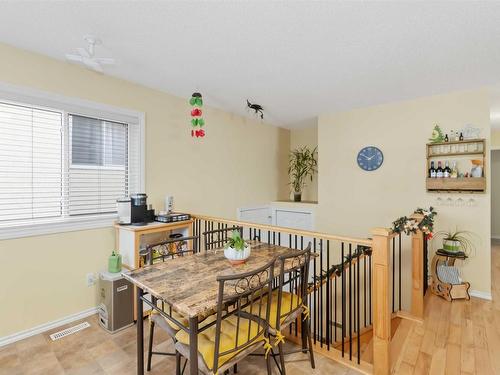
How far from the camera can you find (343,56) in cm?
243

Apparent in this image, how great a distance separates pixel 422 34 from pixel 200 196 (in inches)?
122

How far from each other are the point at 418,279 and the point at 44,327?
3.76m

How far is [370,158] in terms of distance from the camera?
4012mm

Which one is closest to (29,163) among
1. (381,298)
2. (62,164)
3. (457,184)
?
(62,164)

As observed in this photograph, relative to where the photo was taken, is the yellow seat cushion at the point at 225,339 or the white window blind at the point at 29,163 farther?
the white window blind at the point at 29,163

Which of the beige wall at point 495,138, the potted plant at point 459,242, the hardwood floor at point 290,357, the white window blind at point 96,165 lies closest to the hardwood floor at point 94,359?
the hardwood floor at point 290,357

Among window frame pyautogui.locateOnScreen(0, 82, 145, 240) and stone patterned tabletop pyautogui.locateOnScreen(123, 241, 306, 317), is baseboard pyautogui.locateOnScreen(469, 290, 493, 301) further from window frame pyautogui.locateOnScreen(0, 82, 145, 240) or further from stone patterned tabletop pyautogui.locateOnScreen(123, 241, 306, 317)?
window frame pyautogui.locateOnScreen(0, 82, 145, 240)

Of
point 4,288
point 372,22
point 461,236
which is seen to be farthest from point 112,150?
point 461,236

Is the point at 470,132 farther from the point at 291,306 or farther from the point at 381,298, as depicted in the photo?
the point at 291,306

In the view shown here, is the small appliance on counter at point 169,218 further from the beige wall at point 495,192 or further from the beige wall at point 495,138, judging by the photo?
the beige wall at point 495,192

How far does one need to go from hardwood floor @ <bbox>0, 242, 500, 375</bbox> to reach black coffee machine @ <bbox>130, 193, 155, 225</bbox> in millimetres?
1077

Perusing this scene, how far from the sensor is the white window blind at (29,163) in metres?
2.30

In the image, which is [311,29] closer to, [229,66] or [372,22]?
[372,22]

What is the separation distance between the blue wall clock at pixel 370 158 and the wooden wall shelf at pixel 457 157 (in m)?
0.62
